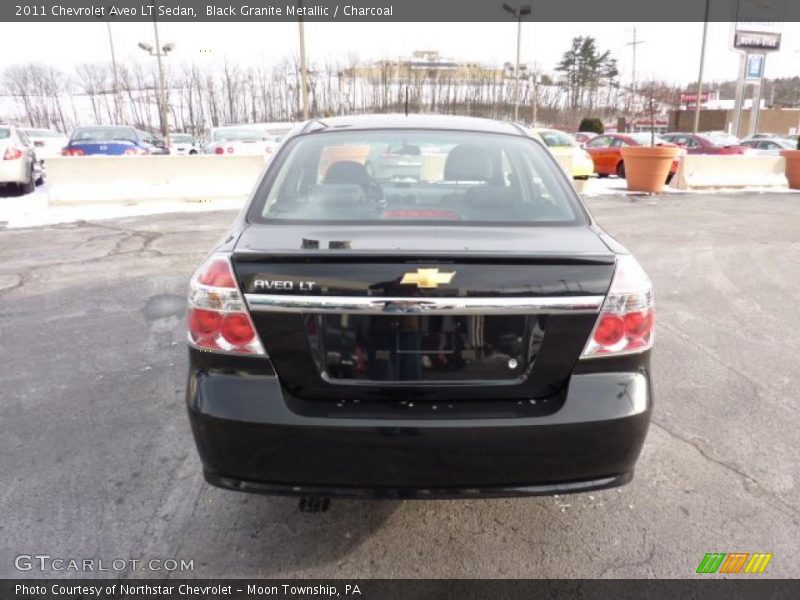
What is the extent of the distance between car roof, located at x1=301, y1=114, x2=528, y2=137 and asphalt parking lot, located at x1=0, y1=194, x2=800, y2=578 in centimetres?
183

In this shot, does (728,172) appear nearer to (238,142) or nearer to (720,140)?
(720,140)

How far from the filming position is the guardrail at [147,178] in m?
11.9

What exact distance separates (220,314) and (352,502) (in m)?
1.14

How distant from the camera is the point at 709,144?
1834cm

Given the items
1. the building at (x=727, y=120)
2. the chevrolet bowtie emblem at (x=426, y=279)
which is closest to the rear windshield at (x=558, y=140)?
the chevrolet bowtie emblem at (x=426, y=279)

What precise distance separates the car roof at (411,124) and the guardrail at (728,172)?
14311 millimetres

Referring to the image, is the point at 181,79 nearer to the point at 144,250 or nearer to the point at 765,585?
the point at 144,250

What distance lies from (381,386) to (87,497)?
160cm

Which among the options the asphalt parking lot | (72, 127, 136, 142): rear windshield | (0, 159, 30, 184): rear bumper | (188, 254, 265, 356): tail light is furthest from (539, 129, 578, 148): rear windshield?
(188, 254, 265, 356): tail light

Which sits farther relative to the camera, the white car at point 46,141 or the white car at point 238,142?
the white car at point 46,141

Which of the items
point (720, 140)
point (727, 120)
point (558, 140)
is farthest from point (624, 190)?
point (727, 120)

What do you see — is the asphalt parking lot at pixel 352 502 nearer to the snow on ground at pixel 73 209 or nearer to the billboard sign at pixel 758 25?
the snow on ground at pixel 73 209

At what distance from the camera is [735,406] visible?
3.70m

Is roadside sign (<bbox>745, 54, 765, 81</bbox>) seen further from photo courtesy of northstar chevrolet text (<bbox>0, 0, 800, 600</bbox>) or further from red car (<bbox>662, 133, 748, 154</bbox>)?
photo courtesy of northstar chevrolet text (<bbox>0, 0, 800, 600</bbox>)
